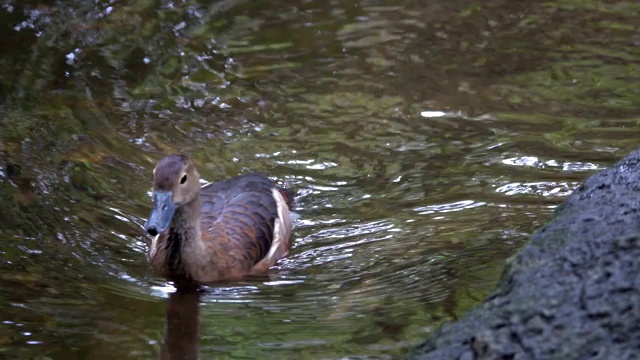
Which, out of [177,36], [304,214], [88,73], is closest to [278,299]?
[304,214]

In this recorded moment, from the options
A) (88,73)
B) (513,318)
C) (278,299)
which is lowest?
(278,299)

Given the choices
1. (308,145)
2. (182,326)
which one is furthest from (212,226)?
(308,145)

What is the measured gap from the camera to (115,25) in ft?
36.8

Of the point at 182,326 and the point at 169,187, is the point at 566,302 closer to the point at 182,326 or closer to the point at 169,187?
the point at 182,326

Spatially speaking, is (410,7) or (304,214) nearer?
(304,214)

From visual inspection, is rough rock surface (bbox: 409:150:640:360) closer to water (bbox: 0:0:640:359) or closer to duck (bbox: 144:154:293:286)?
water (bbox: 0:0:640:359)

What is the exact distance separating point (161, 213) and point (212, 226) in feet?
3.29

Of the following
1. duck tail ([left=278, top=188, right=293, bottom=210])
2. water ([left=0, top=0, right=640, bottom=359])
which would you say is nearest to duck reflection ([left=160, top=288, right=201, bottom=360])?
water ([left=0, top=0, right=640, bottom=359])

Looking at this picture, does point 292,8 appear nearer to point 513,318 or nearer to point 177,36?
point 177,36

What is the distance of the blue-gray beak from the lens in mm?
6641

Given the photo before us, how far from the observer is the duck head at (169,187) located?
22.4 feet

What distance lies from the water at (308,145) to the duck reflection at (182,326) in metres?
0.03

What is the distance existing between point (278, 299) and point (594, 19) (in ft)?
20.6

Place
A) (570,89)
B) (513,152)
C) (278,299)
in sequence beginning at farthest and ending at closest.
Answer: (570,89), (513,152), (278,299)
